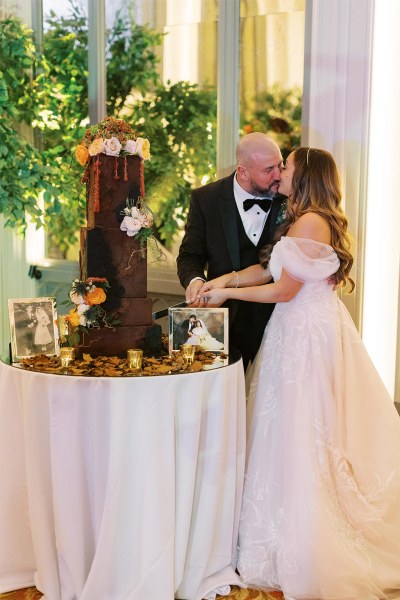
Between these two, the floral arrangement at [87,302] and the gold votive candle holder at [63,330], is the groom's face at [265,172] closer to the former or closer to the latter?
the floral arrangement at [87,302]

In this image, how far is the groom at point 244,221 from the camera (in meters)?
3.40

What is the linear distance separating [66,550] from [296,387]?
1.04 meters

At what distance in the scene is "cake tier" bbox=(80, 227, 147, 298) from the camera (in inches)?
111

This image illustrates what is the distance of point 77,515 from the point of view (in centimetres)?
256

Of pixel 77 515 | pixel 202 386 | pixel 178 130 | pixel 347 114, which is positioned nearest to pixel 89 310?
pixel 202 386

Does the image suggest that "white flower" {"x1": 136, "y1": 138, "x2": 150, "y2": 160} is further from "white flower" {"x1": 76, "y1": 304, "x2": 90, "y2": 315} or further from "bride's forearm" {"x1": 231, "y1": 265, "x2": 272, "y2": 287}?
"bride's forearm" {"x1": 231, "y1": 265, "x2": 272, "y2": 287}

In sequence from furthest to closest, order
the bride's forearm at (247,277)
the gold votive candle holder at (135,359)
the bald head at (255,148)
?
1. the bald head at (255,148)
2. the bride's forearm at (247,277)
3. the gold votive candle holder at (135,359)

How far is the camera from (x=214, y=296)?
3088mm

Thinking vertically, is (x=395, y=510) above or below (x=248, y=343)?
below

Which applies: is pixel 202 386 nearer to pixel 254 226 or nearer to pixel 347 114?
pixel 254 226

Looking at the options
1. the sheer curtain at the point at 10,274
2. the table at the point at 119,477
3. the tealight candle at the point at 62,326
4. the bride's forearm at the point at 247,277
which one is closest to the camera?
the table at the point at 119,477

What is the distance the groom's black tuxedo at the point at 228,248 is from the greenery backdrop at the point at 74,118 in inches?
43.2

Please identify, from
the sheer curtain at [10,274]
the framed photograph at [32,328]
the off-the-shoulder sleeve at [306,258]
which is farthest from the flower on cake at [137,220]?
the sheer curtain at [10,274]

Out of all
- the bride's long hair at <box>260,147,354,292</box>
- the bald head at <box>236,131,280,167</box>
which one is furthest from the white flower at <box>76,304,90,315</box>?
the bald head at <box>236,131,280,167</box>
